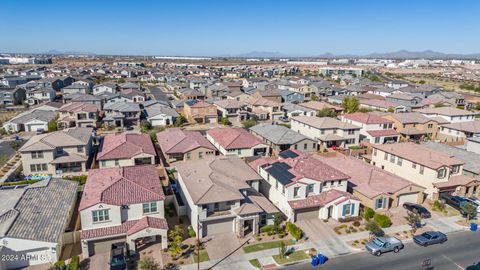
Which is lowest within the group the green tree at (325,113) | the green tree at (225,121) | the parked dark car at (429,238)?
the parked dark car at (429,238)

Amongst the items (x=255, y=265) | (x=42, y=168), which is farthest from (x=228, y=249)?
(x=42, y=168)

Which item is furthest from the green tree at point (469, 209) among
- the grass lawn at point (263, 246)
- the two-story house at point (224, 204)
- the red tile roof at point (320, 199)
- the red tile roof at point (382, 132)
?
the red tile roof at point (382, 132)

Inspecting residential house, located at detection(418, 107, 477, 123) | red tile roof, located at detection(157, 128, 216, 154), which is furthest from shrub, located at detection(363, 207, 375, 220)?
residential house, located at detection(418, 107, 477, 123)

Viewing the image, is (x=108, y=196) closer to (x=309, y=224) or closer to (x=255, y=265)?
(x=255, y=265)

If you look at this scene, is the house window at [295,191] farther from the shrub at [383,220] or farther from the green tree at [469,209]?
the green tree at [469,209]

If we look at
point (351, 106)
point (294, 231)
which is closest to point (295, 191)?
point (294, 231)

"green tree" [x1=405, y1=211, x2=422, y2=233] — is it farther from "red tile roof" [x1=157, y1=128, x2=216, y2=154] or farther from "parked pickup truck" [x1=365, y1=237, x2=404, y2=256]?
"red tile roof" [x1=157, y1=128, x2=216, y2=154]
